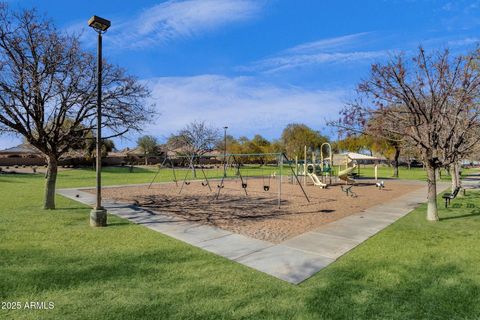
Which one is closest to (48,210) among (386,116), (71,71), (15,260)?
(71,71)

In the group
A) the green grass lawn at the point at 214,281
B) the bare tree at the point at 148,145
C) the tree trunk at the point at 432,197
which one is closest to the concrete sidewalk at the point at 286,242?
the green grass lawn at the point at 214,281

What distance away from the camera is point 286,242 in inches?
272

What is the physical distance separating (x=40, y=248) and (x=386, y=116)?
35.5ft

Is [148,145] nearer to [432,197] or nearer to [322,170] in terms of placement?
[322,170]

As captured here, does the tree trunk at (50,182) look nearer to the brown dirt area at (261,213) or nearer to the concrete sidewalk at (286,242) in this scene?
the concrete sidewalk at (286,242)

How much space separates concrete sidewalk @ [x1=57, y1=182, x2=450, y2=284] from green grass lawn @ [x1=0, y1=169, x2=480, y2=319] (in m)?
0.32

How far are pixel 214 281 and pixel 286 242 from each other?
9.38 feet

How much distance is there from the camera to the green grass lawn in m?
3.63

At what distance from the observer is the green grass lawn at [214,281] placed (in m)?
3.63

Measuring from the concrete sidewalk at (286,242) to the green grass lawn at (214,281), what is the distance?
1.05 feet

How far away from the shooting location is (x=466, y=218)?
953 cm

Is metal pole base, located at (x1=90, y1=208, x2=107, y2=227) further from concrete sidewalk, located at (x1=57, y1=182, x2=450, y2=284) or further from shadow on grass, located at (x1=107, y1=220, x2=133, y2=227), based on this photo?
concrete sidewalk, located at (x1=57, y1=182, x2=450, y2=284)

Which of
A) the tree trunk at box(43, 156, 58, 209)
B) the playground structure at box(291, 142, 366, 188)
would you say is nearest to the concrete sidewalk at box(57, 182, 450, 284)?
the tree trunk at box(43, 156, 58, 209)

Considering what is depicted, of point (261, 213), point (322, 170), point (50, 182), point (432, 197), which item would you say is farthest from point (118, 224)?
point (322, 170)
